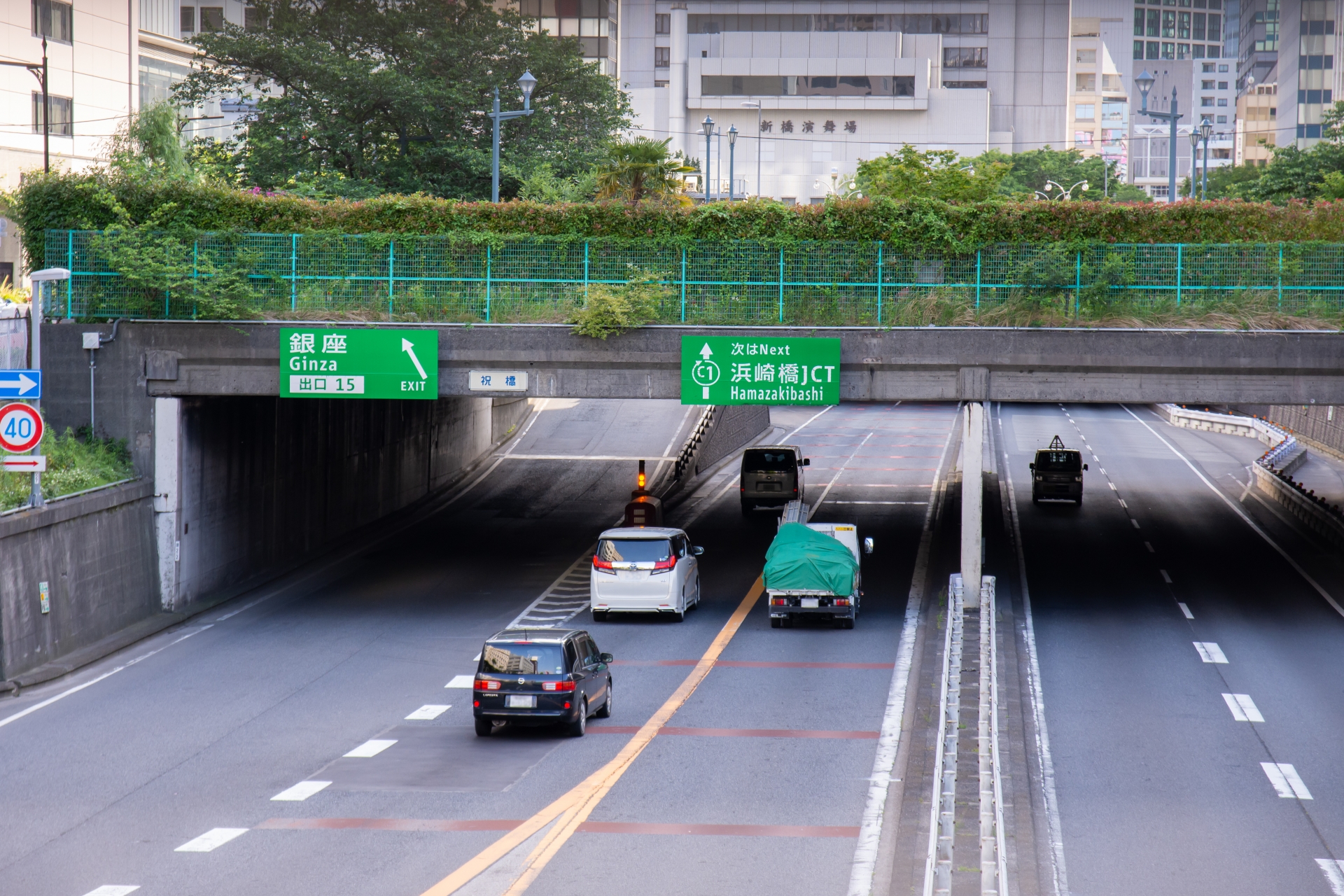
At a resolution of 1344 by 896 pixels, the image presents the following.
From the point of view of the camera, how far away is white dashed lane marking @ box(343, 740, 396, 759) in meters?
20.5

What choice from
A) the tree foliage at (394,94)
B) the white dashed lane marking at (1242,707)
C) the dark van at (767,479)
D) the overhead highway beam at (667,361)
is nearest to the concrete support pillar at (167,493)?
the overhead highway beam at (667,361)

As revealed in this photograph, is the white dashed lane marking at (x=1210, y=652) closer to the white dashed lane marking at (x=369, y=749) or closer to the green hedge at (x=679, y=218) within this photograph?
the green hedge at (x=679, y=218)

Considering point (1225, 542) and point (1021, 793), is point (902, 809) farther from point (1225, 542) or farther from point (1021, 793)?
point (1225, 542)

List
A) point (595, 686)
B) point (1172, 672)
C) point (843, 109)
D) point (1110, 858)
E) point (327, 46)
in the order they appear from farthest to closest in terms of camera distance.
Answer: point (843, 109), point (327, 46), point (1172, 672), point (595, 686), point (1110, 858)

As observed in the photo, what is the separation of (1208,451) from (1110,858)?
5660 centimetres

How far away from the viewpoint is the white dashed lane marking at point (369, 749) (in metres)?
20.5

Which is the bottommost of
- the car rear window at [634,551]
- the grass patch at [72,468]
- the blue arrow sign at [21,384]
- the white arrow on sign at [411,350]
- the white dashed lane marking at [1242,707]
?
the white dashed lane marking at [1242,707]

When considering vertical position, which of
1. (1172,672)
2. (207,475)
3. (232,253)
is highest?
(232,253)

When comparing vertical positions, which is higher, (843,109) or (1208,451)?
(843,109)

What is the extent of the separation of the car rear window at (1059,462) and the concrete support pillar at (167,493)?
30.1m

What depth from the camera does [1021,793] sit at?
17938 mm

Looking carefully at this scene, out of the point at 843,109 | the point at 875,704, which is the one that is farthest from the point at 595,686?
the point at 843,109

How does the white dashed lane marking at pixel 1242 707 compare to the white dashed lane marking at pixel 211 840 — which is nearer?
the white dashed lane marking at pixel 211 840

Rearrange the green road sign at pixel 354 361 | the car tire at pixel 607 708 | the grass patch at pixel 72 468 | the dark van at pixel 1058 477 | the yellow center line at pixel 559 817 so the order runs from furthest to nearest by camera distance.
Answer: the dark van at pixel 1058 477 < the green road sign at pixel 354 361 < the grass patch at pixel 72 468 < the car tire at pixel 607 708 < the yellow center line at pixel 559 817
